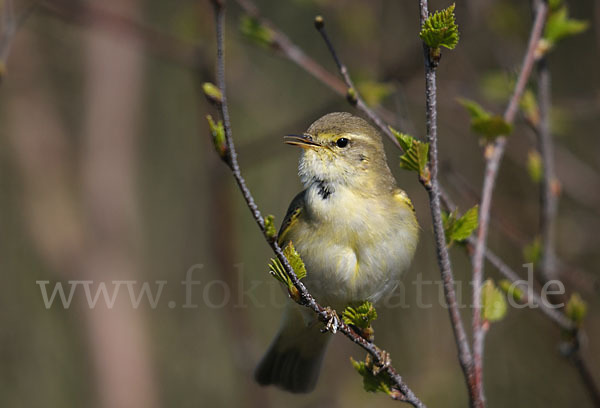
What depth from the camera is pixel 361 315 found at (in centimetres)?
212

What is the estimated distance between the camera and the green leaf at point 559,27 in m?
3.01

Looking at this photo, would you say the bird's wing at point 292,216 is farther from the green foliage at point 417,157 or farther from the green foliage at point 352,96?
the green foliage at point 417,157

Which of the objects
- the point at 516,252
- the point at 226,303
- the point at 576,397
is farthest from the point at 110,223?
the point at 576,397

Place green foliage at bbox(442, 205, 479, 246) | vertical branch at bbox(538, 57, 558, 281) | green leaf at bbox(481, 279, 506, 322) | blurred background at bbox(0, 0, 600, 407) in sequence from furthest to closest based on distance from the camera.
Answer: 1. blurred background at bbox(0, 0, 600, 407)
2. vertical branch at bbox(538, 57, 558, 281)
3. green leaf at bbox(481, 279, 506, 322)
4. green foliage at bbox(442, 205, 479, 246)

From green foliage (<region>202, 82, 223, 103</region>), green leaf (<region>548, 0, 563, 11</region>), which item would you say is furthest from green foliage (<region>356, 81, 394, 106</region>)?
green foliage (<region>202, 82, 223, 103</region>)

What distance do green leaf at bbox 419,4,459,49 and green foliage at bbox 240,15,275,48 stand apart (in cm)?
151

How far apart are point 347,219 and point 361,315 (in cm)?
77

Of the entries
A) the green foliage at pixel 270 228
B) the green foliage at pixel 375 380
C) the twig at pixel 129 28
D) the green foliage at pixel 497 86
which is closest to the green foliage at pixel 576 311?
the green foliage at pixel 375 380

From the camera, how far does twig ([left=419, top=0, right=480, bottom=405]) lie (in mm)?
1790

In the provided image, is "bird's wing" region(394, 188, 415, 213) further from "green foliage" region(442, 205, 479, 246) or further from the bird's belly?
"green foliage" region(442, 205, 479, 246)

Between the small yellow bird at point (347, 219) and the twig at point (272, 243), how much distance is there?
47 cm

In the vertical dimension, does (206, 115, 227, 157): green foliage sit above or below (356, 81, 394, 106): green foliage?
below

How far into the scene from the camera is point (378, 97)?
353cm

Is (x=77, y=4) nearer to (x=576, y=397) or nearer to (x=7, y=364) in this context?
(x=7, y=364)
